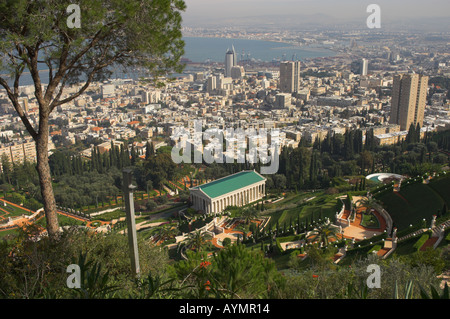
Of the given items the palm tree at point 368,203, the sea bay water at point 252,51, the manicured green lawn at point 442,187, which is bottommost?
the palm tree at point 368,203

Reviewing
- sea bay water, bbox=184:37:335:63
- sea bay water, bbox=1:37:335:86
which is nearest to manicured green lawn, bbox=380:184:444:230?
sea bay water, bbox=1:37:335:86

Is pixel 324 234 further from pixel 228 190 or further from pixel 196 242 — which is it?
pixel 228 190

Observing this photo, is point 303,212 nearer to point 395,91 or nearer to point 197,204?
point 197,204

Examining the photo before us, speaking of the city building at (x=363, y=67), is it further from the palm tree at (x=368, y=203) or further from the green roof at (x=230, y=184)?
the palm tree at (x=368, y=203)

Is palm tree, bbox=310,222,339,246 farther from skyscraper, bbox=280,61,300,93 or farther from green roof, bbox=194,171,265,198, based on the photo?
skyscraper, bbox=280,61,300,93

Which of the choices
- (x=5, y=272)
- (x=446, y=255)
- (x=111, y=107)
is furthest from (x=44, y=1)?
(x=111, y=107)

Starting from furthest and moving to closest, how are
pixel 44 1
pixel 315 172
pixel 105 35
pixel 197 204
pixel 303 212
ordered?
1. pixel 315 172
2. pixel 197 204
3. pixel 303 212
4. pixel 105 35
5. pixel 44 1

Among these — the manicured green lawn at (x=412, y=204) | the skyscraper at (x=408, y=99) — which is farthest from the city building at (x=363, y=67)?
the manicured green lawn at (x=412, y=204)
